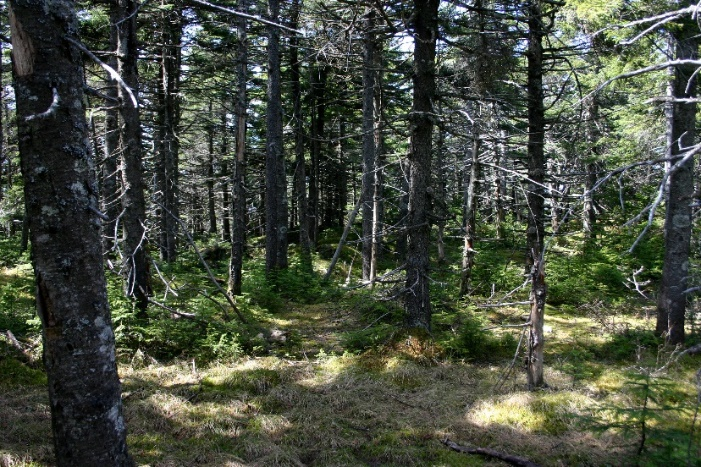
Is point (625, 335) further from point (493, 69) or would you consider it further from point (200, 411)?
point (200, 411)

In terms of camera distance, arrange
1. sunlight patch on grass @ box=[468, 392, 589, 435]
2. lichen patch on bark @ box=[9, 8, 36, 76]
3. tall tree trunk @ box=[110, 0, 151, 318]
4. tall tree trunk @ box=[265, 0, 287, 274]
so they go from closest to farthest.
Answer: lichen patch on bark @ box=[9, 8, 36, 76] < sunlight patch on grass @ box=[468, 392, 589, 435] < tall tree trunk @ box=[110, 0, 151, 318] < tall tree trunk @ box=[265, 0, 287, 274]

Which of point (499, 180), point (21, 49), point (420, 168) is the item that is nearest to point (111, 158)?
point (420, 168)

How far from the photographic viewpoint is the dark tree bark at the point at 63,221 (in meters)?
2.69

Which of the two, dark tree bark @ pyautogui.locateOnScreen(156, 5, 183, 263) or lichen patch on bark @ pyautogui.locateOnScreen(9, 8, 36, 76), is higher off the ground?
dark tree bark @ pyautogui.locateOnScreen(156, 5, 183, 263)

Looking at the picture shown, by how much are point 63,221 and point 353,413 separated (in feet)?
15.0

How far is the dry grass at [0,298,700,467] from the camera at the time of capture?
4766 mm

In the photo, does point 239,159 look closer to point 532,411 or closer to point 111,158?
point 111,158

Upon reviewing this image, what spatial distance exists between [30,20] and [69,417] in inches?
99.6

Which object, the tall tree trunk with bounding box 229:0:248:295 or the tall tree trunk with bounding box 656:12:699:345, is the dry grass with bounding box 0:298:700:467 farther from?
the tall tree trunk with bounding box 229:0:248:295

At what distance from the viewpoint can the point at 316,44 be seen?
8.36 metres

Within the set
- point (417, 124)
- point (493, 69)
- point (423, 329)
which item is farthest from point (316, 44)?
point (423, 329)

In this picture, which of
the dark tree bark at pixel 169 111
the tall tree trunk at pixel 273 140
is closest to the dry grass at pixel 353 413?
the tall tree trunk at pixel 273 140

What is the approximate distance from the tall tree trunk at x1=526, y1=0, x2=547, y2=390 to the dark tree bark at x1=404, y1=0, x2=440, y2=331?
65.8 inches

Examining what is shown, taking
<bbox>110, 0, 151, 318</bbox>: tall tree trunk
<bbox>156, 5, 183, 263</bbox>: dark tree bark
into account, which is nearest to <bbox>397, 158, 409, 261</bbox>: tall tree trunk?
<bbox>110, 0, 151, 318</bbox>: tall tree trunk
